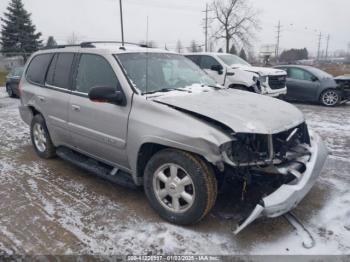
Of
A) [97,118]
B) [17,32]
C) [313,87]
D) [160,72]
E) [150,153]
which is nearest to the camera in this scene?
[150,153]

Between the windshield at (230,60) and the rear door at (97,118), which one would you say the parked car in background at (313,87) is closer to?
the windshield at (230,60)

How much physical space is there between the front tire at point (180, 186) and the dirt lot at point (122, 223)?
0.59ft

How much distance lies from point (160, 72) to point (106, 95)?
89 centimetres

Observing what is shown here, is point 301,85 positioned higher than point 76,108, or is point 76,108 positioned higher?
point 76,108

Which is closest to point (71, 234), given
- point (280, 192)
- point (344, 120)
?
point (280, 192)

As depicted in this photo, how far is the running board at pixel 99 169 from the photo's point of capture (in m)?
3.76

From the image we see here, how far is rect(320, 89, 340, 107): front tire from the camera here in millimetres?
11164

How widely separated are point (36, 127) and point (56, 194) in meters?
1.74

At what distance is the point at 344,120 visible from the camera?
8539 mm

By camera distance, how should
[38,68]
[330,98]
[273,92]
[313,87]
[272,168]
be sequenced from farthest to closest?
1. [313,87]
2. [330,98]
3. [273,92]
4. [38,68]
5. [272,168]

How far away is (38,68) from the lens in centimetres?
527

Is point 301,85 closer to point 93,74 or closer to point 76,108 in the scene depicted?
point 93,74

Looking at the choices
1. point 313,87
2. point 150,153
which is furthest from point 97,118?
point 313,87

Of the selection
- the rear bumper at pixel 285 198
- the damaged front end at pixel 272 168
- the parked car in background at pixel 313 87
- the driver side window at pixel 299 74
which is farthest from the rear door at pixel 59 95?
the driver side window at pixel 299 74
